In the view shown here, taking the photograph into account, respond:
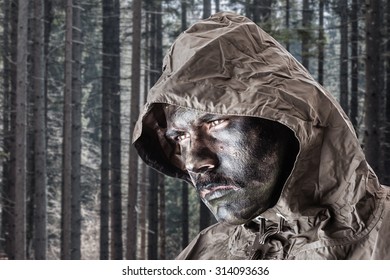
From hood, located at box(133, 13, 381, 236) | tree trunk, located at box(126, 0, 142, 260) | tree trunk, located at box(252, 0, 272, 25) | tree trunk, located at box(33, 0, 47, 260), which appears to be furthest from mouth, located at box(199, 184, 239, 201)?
tree trunk, located at box(252, 0, 272, 25)

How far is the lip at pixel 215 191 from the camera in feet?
6.65

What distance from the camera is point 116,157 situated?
20.9 metres

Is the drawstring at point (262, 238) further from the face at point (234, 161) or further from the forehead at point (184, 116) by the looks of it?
the forehead at point (184, 116)

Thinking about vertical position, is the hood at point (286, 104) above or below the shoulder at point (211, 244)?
above

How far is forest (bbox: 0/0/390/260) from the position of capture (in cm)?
1462

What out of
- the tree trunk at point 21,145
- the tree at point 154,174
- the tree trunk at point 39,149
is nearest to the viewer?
the tree trunk at point 21,145

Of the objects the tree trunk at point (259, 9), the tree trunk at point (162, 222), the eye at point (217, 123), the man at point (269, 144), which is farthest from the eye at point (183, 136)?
the tree trunk at point (162, 222)

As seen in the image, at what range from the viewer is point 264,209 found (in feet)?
6.87

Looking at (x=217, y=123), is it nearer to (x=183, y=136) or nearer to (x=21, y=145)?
(x=183, y=136)

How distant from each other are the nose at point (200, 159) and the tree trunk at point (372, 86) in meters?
9.95

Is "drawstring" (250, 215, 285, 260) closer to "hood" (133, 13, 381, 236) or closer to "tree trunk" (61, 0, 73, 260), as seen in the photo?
"hood" (133, 13, 381, 236)

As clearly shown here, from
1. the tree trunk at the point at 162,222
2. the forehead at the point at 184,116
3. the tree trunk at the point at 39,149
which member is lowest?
the tree trunk at the point at 162,222

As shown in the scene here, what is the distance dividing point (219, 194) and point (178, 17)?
22895 mm
